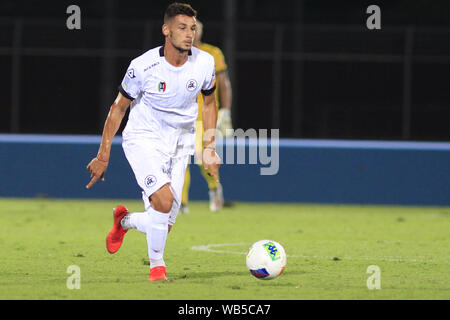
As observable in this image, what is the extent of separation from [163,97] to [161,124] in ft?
0.75

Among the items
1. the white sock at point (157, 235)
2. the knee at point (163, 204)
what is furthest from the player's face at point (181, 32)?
the white sock at point (157, 235)

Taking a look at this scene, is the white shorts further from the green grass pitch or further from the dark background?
the dark background

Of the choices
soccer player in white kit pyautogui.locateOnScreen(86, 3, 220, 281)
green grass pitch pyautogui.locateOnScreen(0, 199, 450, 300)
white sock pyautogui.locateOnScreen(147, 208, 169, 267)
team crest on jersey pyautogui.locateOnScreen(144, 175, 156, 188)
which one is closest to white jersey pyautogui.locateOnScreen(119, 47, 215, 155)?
soccer player in white kit pyautogui.locateOnScreen(86, 3, 220, 281)

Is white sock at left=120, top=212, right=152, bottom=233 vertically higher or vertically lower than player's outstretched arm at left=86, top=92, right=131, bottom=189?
lower

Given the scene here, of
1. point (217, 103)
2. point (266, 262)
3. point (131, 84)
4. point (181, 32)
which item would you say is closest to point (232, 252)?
point (266, 262)

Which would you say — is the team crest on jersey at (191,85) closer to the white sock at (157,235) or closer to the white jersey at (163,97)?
the white jersey at (163,97)

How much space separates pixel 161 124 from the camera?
8492 millimetres

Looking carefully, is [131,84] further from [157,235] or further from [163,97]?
[157,235]

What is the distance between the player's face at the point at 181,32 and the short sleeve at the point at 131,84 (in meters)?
0.38

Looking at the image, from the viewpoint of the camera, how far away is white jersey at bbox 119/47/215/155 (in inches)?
330

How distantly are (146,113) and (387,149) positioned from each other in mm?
9155

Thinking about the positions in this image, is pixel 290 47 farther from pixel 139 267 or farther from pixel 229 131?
pixel 139 267

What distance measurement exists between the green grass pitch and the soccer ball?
77 mm

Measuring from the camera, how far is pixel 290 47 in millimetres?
32719
